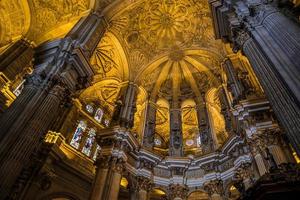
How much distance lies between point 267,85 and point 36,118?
6.55 m

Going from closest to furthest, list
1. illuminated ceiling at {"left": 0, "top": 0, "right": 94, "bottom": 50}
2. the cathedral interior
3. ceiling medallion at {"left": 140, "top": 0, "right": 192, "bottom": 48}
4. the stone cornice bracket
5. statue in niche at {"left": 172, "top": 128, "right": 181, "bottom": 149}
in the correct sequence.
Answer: the cathedral interior, the stone cornice bracket, illuminated ceiling at {"left": 0, "top": 0, "right": 94, "bottom": 50}, statue in niche at {"left": 172, "top": 128, "right": 181, "bottom": 149}, ceiling medallion at {"left": 140, "top": 0, "right": 192, "bottom": 48}

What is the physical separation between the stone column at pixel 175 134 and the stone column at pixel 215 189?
96.1 inches

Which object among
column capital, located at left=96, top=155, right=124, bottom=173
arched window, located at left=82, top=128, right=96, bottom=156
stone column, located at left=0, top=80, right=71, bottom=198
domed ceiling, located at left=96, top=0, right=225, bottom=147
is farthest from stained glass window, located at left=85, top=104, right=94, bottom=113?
stone column, located at left=0, top=80, right=71, bottom=198

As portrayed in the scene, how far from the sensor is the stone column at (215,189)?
37.6 feet

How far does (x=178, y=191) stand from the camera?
12133 mm

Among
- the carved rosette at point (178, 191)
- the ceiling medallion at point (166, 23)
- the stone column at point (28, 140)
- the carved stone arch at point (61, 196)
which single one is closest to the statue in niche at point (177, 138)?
the carved rosette at point (178, 191)

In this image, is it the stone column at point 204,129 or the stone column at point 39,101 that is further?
the stone column at point 204,129

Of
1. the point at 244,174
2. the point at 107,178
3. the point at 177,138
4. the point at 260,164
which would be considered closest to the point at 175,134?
the point at 177,138

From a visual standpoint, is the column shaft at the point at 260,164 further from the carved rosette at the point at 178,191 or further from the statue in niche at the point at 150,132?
the statue in niche at the point at 150,132

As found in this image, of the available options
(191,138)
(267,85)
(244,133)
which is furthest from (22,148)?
(191,138)

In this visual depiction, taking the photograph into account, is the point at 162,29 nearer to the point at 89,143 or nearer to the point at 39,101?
the point at 89,143

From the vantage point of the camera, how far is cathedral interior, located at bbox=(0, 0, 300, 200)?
6.65m

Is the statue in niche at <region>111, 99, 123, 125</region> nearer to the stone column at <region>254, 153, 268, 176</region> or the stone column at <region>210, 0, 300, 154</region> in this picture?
the stone column at <region>254, 153, 268, 176</region>

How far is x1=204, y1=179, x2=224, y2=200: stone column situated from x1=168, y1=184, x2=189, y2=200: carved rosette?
981 millimetres
